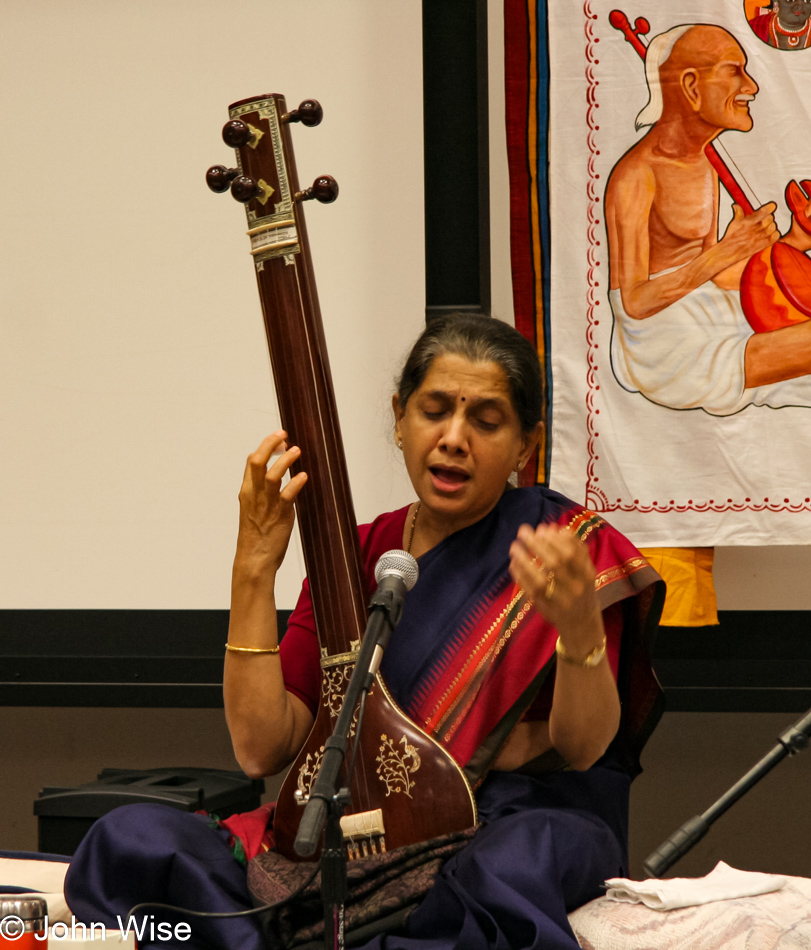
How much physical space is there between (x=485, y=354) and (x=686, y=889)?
0.93 m

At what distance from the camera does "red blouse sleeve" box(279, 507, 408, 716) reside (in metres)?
1.90

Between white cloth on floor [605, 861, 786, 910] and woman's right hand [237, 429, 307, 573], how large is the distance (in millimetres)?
730

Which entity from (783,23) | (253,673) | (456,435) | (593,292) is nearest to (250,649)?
(253,673)

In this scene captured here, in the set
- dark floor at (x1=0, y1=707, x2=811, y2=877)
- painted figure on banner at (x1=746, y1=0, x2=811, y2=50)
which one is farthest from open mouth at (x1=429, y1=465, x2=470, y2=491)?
painted figure on banner at (x1=746, y1=0, x2=811, y2=50)

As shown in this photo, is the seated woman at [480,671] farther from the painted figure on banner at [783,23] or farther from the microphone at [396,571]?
the painted figure on banner at [783,23]

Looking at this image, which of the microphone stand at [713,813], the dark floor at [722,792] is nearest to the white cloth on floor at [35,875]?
the microphone stand at [713,813]

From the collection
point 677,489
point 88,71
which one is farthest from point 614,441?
point 88,71

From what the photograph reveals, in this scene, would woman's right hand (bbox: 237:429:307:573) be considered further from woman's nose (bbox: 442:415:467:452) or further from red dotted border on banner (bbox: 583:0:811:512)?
red dotted border on banner (bbox: 583:0:811:512)

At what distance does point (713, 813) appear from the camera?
139cm

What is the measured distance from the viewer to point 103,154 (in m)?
3.21

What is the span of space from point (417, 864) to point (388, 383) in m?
1.70

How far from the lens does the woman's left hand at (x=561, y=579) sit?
4.70 ft

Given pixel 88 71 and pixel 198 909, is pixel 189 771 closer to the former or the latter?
pixel 198 909

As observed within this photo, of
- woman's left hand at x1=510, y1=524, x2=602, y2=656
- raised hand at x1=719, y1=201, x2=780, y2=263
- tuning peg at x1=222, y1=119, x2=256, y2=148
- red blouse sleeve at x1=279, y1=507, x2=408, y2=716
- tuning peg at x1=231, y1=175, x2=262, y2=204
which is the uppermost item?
tuning peg at x1=222, y1=119, x2=256, y2=148
